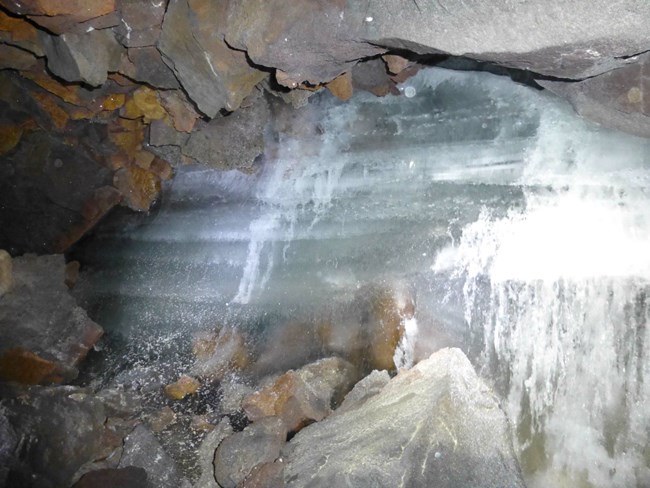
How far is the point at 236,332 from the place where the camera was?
4168 millimetres

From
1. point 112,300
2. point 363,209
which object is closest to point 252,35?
point 363,209

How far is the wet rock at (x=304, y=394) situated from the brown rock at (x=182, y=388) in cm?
72

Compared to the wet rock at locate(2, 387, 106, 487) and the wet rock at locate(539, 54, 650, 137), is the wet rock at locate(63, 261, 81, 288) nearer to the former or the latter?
the wet rock at locate(2, 387, 106, 487)

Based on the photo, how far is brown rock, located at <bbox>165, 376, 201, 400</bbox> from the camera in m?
3.88

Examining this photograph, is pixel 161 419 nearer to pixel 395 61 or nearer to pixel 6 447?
pixel 6 447

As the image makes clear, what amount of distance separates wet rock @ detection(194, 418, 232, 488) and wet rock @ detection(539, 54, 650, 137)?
3053 millimetres

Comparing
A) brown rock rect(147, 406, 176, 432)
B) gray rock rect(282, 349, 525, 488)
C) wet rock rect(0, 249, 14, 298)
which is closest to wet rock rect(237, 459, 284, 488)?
gray rock rect(282, 349, 525, 488)

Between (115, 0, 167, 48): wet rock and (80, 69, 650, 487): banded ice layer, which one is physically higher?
(115, 0, 167, 48): wet rock

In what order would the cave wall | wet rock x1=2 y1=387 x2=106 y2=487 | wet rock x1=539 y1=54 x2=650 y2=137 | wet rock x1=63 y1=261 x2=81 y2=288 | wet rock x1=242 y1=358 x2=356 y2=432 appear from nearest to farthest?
the cave wall
wet rock x1=539 y1=54 x2=650 y2=137
wet rock x1=2 y1=387 x2=106 y2=487
wet rock x1=242 y1=358 x2=356 y2=432
wet rock x1=63 y1=261 x2=81 y2=288

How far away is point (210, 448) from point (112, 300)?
2459 millimetres

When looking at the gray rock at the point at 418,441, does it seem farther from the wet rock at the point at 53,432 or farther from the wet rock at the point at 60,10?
the wet rock at the point at 60,10

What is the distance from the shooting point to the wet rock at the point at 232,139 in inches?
181

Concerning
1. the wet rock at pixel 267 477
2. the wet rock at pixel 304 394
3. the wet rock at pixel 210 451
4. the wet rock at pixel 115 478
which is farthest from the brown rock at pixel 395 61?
the wet rock at pixel 115 478

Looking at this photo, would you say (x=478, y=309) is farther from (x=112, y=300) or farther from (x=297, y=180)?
(x=112, y=300)
